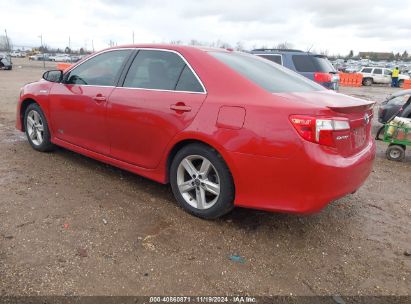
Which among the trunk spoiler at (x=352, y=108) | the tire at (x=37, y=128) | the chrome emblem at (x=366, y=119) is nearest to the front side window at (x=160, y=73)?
the trunk spoiler at (x=352, y=108)

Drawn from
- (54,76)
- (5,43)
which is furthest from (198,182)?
(5,43)

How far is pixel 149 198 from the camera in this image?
411 cm

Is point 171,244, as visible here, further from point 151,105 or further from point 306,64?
point 306,64

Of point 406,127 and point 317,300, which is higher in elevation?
point 406,127

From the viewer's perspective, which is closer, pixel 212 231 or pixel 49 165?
pixel 212 231

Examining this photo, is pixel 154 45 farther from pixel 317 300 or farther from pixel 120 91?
pixel 317 300

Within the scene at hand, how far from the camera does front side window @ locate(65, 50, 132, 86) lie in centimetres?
434

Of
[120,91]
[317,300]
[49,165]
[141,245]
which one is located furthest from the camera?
[49,165]

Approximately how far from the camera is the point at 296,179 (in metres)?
2.99

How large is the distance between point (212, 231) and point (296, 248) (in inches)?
29.3

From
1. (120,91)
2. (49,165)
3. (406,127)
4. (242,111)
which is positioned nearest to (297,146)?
(242,111)

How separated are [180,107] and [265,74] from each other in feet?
2.96

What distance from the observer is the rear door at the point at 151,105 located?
11.8ft

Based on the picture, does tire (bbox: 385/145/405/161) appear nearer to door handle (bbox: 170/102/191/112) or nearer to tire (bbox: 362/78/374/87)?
door handle (bbox: 170/102/191/112)
